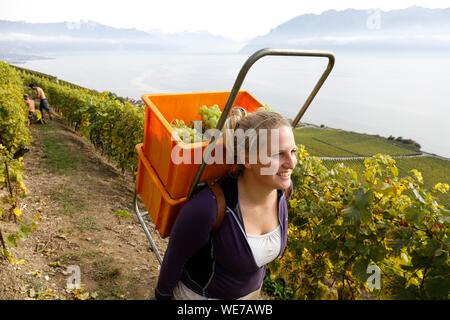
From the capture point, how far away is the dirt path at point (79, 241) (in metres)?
3.89

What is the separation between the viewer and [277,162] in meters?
1.78

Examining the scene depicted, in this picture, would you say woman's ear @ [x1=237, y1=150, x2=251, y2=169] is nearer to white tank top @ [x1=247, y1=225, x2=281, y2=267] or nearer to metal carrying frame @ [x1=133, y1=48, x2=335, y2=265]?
metal carrying frame @ [x1=133, y1=48, x2=335, y2=265]

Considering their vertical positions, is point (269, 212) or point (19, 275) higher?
point (269, 212)

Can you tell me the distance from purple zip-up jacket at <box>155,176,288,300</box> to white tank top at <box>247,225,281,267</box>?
4 cm

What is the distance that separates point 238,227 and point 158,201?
2.14 feet

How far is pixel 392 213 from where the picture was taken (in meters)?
2.49

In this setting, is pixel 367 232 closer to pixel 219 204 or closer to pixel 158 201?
pixel 219 204

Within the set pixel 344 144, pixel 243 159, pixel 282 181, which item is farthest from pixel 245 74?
pixel 344 144

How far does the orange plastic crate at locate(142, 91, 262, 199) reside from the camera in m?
1.95

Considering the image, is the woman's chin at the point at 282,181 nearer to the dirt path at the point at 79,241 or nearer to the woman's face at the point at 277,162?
the woman's face at the point at 277,162
